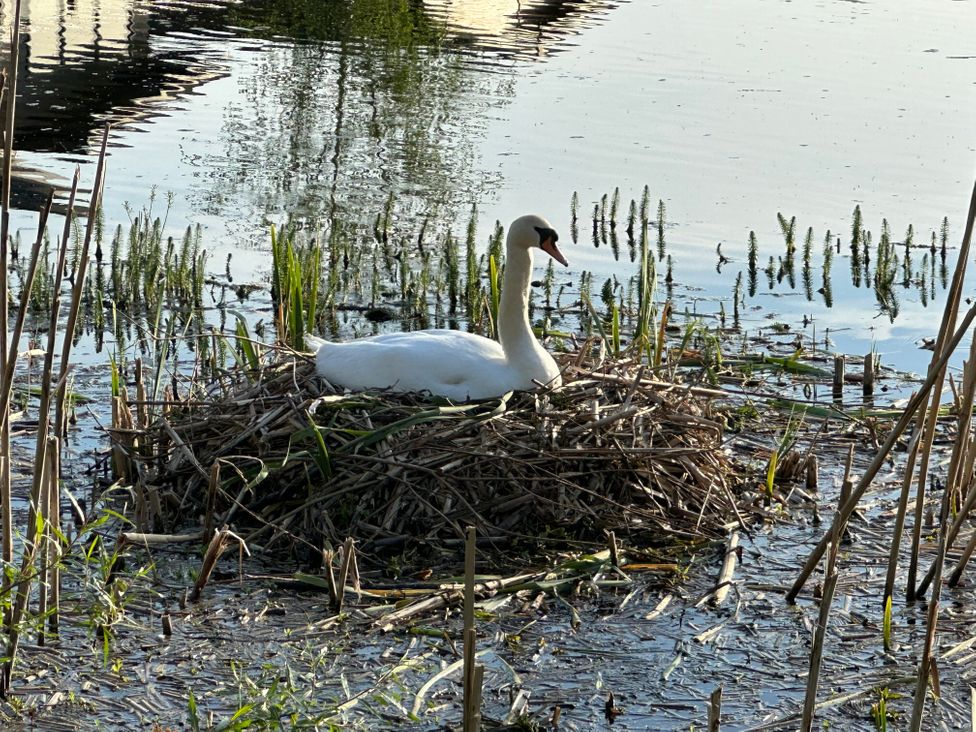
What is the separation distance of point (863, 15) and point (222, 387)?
19.9 m

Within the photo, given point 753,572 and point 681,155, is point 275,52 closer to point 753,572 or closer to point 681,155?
point 681,155

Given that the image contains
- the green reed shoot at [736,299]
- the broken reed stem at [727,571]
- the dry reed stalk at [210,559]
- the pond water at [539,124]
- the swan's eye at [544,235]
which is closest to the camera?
the dry reed stalk at [210,559]

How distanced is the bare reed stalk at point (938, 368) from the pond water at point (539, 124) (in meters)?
3.63

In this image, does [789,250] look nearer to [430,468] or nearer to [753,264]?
[753,264]

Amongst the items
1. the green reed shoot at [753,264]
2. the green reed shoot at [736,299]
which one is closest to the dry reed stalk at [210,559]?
the green reed shoot at [736,299]

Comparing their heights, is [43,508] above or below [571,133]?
below

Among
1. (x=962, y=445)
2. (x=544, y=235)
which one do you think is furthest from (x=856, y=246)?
(x=962, y=445)

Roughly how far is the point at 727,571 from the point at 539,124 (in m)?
10.9

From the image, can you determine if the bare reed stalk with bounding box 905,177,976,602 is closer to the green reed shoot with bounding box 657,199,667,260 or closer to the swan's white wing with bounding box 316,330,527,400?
the swan's white wing with bounding box 316,330,527,400

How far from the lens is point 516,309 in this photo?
6660mm

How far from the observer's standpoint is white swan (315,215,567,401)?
6.41m

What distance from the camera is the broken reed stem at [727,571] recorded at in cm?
555

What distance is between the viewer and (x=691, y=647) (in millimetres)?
5145

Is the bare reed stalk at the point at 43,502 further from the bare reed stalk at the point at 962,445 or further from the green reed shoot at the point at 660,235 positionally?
the green reed shoot at the point at 660,235
